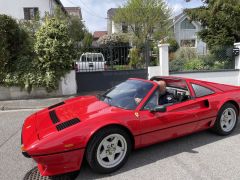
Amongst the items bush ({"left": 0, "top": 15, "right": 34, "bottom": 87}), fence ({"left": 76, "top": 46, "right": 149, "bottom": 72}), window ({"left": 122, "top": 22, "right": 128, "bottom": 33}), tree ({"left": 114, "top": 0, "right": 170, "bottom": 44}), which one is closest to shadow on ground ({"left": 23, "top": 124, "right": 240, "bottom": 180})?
bush ({"left": 0, "top": 15, "right": 34, "bottom": 87})

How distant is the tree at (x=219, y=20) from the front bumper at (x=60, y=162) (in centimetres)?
853

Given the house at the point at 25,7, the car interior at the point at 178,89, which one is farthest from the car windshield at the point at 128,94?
the house at the point at 25,7

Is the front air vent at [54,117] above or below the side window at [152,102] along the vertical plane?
Answer: below

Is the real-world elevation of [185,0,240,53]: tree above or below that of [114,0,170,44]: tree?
below

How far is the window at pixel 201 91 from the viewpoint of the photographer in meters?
4.21

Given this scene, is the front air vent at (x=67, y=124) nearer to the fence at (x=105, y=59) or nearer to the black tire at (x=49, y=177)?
the black tire at (x=49, y=177)

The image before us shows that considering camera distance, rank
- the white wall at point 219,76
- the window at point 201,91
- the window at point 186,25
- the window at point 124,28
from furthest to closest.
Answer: the window at point 186,25 < the window at point 124,28 < the white wall at point 219,76 < the window at point 201,91

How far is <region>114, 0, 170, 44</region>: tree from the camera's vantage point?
76.2 feet

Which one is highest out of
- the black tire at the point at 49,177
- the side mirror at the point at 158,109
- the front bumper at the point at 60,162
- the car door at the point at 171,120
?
the side mirror at the point at 158,109

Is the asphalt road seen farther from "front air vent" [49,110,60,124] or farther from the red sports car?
"front air vent" [49,110,60,124]

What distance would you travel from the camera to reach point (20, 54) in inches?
315

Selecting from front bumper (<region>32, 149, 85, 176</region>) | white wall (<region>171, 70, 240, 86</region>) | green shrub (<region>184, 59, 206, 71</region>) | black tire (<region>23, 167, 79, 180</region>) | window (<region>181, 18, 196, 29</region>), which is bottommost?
black tire (<region>23, 167, 79, 180</region>)

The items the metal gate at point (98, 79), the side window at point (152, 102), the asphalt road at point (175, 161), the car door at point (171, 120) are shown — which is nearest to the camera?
the asphalt road at point (175, 161)

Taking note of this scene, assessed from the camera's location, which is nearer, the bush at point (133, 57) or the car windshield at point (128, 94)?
the car windshield at point (128, 94)
